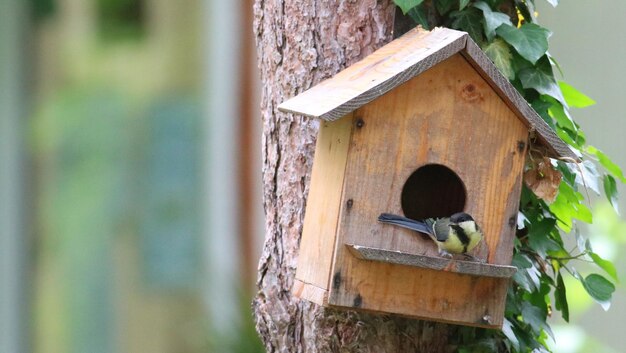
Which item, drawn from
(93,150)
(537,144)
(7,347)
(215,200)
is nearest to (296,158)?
(537,144)

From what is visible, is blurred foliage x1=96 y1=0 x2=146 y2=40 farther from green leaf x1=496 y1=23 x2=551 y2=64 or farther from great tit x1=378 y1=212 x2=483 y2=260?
great tit x1=378 y1=212 x2=483 y2=260

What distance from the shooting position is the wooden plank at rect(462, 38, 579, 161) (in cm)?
238

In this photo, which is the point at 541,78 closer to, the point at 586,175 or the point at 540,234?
the point at 586,175

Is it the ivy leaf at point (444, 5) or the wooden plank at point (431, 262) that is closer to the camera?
the wooden plank at point (431, 262)

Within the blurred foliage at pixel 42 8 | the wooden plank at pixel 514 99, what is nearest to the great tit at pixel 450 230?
the wooden plank at pixel 514 99

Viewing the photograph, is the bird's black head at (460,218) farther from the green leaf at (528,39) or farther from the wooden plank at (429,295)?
the green leaf at (528,39)

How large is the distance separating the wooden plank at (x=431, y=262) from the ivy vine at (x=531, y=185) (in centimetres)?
32

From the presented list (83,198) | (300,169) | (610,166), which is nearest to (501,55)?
(610,166)

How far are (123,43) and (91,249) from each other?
1.02 m

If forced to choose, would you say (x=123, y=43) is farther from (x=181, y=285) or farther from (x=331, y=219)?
(x=331, y=219)

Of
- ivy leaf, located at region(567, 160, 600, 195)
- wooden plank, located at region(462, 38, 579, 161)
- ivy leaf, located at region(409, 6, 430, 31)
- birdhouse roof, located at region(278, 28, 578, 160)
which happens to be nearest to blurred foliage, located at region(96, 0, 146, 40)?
ivy leaf, located at region(409, 6, 430, 31)

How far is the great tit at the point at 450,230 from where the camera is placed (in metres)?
2.30

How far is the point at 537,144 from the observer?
2512 millimetres

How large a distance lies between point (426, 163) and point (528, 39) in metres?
0.50
